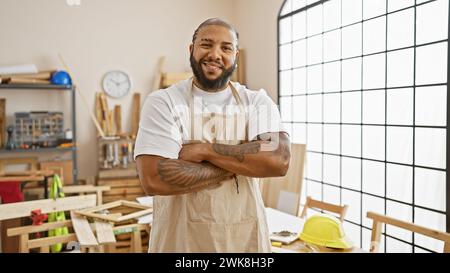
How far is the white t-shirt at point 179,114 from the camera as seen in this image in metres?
1.11

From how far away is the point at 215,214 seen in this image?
1.15 m

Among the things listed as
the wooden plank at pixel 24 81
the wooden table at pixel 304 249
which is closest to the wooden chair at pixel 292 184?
the wooden table at pixel 304 249

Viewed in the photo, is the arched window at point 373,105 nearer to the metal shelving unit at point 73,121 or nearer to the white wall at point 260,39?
the white wall at point 260,39

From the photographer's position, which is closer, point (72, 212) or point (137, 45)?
point (72, 212)

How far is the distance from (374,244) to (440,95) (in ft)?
3.41

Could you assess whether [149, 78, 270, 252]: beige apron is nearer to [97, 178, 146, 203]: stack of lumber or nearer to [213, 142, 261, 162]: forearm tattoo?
[213, 142, 261, 162]: forearm tattoo

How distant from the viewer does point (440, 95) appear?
233 centimetres

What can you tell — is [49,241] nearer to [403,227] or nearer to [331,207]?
[331,207]

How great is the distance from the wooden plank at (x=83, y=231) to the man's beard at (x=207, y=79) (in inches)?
49.3

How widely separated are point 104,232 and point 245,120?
138cm

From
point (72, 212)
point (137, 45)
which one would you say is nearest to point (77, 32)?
point (137, 45)

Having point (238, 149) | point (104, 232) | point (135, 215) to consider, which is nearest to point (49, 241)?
point (104, 232)

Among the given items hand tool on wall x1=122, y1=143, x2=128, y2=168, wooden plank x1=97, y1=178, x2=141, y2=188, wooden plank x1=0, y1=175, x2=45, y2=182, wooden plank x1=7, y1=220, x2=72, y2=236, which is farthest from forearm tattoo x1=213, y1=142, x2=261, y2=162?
hand tool on wall x1=122, y1=143, x2=128, y2=168

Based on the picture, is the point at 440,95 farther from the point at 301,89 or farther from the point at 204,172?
the point at 204,172
